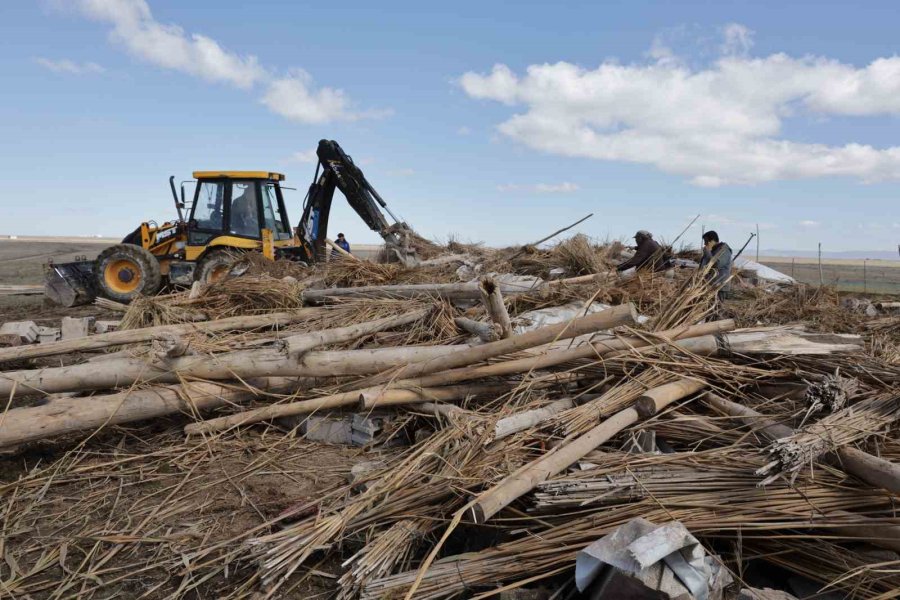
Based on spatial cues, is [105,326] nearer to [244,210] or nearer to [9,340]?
[9,340]

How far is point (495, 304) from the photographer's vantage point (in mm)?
4000

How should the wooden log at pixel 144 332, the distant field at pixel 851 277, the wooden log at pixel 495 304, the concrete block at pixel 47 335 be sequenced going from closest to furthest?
the wooden log at pixel 495 304
the wooden log at pixel 144 332
the concrete block at pixel 47 335
the distant field at pixel 851 277

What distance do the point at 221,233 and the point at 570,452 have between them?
9778mm

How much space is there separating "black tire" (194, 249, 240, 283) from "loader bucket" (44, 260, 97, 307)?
281 centimetres

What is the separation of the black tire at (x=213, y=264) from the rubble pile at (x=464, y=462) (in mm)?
5184

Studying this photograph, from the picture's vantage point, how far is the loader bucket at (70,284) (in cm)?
1159

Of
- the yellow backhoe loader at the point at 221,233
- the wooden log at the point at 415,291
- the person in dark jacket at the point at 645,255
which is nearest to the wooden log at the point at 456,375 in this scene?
the wooden log at the point at 415,291

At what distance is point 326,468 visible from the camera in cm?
380

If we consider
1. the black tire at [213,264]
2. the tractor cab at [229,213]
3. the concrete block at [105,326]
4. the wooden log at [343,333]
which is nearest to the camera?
the wooden log at [343,333]

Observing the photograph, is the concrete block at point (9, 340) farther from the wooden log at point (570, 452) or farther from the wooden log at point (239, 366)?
the wooden log at point (570, 452)

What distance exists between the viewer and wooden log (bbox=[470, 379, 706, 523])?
260cm

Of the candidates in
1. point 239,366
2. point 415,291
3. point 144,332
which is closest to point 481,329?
point 239,366

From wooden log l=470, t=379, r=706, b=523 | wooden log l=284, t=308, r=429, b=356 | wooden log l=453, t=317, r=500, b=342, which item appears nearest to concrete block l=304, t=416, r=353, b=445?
wooden log l=284, t=308, r=429, b=356

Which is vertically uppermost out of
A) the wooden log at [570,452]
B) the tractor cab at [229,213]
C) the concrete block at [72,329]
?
the tractor cab at [229,213]
